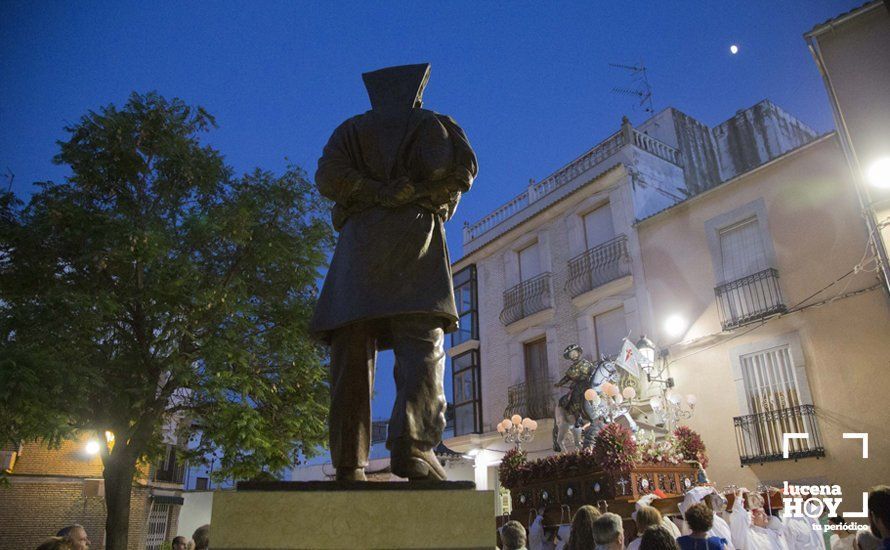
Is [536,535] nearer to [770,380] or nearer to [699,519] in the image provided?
[699,519]

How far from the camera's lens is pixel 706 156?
795 inches

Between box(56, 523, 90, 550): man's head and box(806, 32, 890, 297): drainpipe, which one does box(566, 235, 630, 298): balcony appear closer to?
box(806, 32, 890, 297): drainpipe

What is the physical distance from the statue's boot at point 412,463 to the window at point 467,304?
19.9 metres

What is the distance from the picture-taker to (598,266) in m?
17.8

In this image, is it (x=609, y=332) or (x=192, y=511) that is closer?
(x=609, y=332)

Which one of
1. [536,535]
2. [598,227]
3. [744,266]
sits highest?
[598,227]

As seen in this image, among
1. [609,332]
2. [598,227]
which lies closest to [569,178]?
[598,227]

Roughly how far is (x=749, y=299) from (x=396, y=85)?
12680 millimetres

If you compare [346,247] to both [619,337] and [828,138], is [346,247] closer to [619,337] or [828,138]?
[828,138]

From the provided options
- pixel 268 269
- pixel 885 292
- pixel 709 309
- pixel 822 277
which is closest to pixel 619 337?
pixel 709 309

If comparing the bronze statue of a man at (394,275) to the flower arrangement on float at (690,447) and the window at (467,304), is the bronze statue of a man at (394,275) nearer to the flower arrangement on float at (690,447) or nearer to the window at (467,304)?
the flower arrangement on float at (690,447)

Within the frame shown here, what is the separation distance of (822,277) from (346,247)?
1257 centimetres

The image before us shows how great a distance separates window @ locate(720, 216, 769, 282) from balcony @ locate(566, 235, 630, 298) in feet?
8.45

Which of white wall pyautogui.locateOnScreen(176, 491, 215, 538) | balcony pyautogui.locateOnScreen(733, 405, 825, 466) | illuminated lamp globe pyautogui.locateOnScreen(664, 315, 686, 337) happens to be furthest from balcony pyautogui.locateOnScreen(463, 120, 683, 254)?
white wall pyautogui.locateOnScreen(176, 491, 215, 538)
